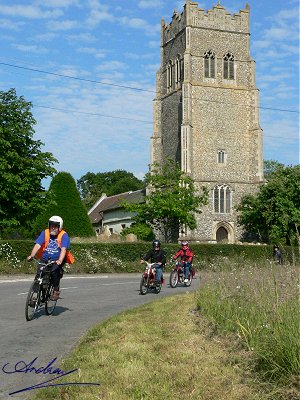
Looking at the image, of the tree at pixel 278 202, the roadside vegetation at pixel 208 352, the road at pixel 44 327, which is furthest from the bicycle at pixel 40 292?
the tree at pixel 278 202

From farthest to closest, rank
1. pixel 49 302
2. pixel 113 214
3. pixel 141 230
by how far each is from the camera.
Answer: pixel 113 214
pixel 141 230
pixel 49 302

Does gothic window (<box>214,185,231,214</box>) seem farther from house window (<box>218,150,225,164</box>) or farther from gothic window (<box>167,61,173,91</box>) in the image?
gothic window (<box>167,61,173,91</box>)

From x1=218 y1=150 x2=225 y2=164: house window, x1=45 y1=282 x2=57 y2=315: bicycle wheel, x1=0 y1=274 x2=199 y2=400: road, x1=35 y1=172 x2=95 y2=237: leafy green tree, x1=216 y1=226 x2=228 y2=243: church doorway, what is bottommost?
x1=0 y1=274 x2=199 y2=400: road

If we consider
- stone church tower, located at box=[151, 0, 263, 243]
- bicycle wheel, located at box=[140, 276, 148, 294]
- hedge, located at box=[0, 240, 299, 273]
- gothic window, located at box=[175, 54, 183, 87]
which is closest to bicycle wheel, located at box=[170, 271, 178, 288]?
bicycle wheel, located at box=[140, 276, 148, 294]

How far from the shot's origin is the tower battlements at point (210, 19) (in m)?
63.5

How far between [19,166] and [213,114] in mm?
35594

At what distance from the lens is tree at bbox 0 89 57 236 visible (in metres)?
29.5

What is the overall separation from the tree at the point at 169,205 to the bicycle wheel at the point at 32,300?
3426cm

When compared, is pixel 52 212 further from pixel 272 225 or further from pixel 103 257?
pixel 272 225

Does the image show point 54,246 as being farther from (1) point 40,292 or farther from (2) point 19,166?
(2) point 19,166

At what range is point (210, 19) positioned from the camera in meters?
64.3

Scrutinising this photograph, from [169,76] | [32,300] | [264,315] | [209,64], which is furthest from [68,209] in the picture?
[264,315]

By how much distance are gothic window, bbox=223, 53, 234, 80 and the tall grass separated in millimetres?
55555
